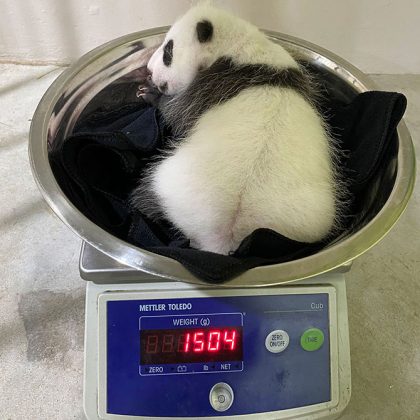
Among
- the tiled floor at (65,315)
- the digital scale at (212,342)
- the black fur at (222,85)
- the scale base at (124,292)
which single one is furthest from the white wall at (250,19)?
the scale base at (124,292)

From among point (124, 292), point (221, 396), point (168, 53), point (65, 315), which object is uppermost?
point (168, 53)

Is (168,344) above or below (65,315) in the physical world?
above

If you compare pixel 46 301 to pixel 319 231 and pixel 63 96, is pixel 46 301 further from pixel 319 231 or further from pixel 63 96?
pixel 319 231

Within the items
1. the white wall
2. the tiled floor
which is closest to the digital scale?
the tiled floor

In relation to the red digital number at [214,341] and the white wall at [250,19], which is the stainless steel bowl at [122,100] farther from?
the white wall at [250,19]

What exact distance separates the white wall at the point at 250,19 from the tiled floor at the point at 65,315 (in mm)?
316

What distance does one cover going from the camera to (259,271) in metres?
0.63

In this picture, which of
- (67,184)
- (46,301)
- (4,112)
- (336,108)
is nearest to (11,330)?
(46,301)

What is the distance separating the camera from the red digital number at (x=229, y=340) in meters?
0.72

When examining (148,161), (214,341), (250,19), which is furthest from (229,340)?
(250,19)

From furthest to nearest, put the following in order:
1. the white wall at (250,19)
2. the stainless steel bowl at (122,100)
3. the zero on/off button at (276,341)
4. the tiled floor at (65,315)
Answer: the white wall at (250,19) → the tiled floor at (65,315) → the zero on/off button at (276,341) → the stainless steel bowl at (122,100)

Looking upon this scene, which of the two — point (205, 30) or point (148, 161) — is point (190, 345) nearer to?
point (148, 161)

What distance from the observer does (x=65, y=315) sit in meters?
0.97

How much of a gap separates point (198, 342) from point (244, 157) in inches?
9.8
